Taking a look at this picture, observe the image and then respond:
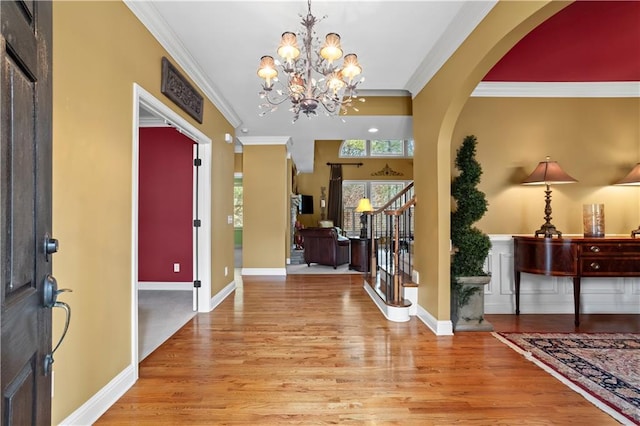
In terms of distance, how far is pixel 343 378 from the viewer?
223 centimetres

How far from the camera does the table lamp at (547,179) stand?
338 cm

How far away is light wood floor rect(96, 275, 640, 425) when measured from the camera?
1.83 meters

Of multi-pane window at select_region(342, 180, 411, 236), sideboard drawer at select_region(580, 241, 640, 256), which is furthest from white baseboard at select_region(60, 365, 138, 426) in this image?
multi-pane window at select_region(342, 180, 411, 236)

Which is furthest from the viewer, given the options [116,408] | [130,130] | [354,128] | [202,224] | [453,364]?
[354,128]

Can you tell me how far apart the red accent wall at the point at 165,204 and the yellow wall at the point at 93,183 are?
279 centimetres

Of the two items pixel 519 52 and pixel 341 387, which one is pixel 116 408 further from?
pixel 519 52

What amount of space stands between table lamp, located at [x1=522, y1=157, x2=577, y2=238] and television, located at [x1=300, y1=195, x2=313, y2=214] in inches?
301

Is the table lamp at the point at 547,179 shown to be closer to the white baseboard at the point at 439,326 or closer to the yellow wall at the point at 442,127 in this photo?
the yellow wall at the point at 442,127

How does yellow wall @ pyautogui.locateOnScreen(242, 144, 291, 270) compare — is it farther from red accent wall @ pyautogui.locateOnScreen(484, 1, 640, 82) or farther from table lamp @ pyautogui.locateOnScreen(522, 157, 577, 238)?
table lamp @ pyautogui.locateOnScreen(522, 157, 577, 238)

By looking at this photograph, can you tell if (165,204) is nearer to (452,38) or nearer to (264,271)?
(264,271)

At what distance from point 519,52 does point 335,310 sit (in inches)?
138

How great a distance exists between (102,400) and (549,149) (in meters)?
5.06

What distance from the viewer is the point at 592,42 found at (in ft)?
9.18

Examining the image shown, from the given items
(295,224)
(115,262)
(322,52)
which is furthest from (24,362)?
(295,224)
